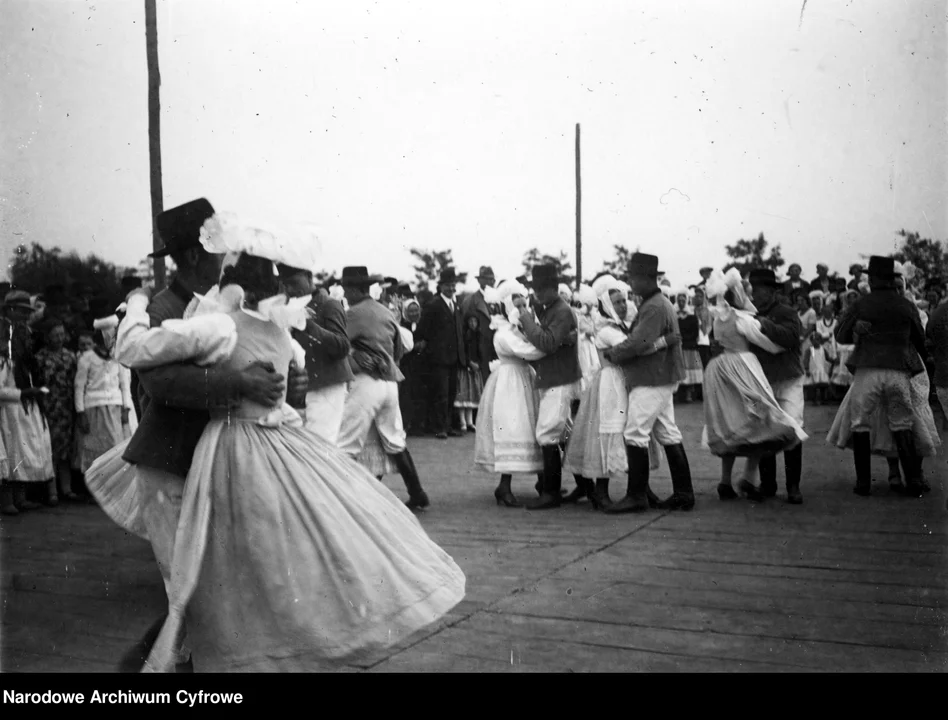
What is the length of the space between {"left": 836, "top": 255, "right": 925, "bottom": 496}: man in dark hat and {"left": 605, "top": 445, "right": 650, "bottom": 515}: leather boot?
196 centimetres

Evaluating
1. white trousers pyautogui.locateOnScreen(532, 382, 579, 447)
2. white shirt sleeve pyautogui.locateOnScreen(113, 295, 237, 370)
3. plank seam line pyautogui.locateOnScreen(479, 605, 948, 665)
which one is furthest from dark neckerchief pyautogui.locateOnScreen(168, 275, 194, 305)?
white trousers pyautogui.locateOnScreen(532, 382, 579, 447)

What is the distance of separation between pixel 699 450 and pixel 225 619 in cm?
911

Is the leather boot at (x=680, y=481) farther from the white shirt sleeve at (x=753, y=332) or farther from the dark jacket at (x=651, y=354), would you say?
the white shirt sleeve at (x=753, y=332)

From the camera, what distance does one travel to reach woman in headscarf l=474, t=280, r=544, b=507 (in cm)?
866

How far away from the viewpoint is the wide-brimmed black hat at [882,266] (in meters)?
8.35

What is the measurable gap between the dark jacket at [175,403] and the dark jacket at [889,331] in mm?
6262

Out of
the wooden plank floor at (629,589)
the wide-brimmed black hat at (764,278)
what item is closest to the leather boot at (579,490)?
the wooden plank floor at (629,589)

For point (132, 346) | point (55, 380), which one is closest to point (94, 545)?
point (55, 380)

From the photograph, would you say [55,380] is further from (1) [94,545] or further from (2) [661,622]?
(2) [661,622]

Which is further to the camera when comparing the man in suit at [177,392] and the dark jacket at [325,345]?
the dark jacket at [325,345]

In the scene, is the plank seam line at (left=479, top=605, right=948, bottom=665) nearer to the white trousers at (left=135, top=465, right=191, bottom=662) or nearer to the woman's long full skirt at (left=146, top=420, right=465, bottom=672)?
the woman's long full skirt at (left=146, top=420, right=465, bottom=672)

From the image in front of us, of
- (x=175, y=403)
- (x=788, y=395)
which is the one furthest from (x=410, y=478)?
(x=175, y=403)

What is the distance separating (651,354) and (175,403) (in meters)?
5.01

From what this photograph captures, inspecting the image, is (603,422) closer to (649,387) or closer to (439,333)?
(649,387)
